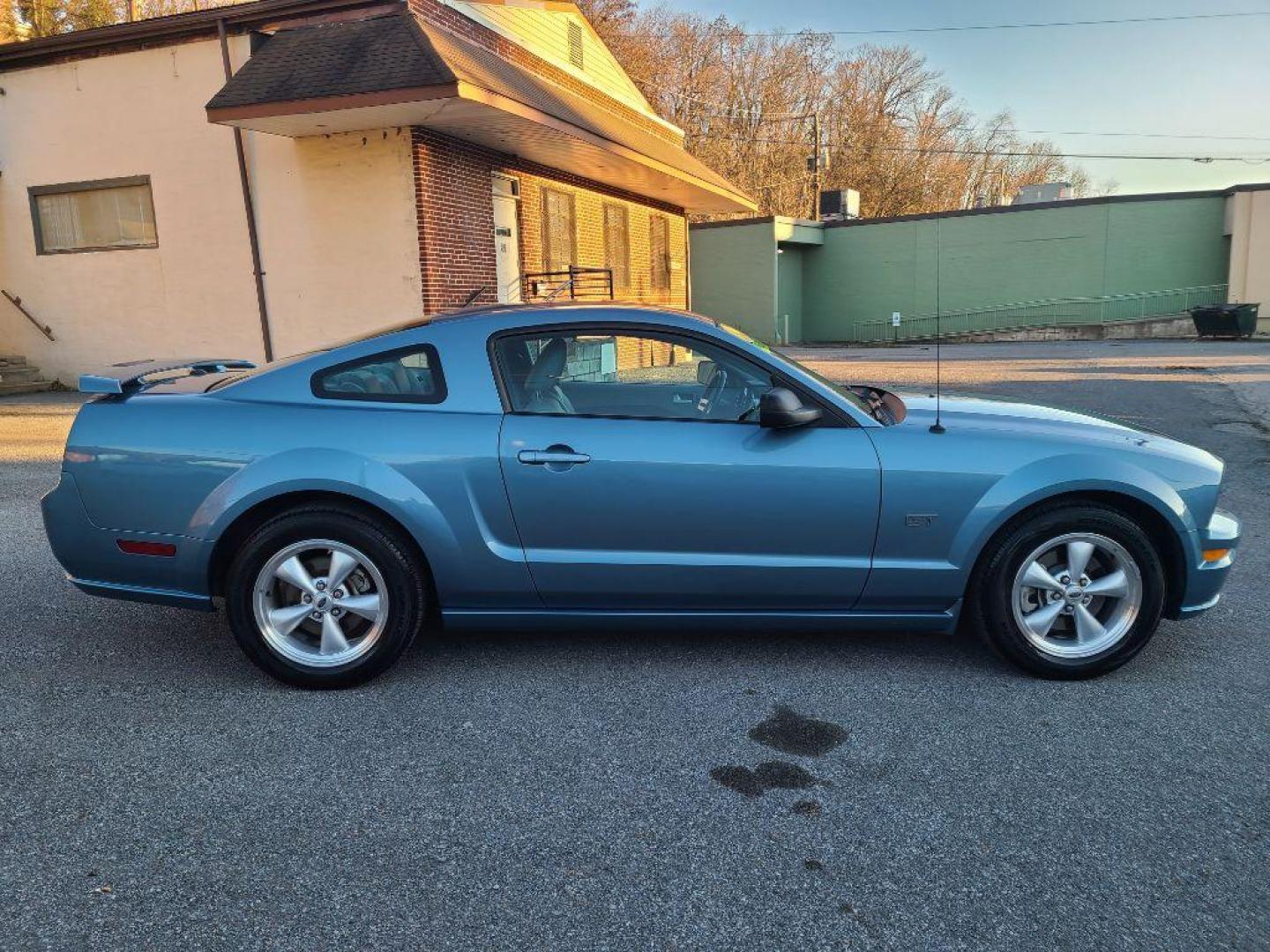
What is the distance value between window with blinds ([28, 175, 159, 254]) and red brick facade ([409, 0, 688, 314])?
4.67 m

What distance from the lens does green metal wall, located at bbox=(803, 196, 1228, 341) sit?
30859mm

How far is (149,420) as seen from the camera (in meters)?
3.59

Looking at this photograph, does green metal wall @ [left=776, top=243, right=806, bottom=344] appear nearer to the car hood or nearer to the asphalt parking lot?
the car hood

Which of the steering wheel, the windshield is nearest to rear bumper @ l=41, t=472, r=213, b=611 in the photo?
the steering wheel

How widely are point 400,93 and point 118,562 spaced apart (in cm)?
755

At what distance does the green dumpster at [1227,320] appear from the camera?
27094 mm

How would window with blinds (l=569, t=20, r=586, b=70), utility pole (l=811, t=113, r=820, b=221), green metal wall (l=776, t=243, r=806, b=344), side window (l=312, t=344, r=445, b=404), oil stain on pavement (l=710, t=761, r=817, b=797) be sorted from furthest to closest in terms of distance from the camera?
utility pole (l=811, t=113, r=820, b=221), green metal wall (l=776, t=243, r=806, b=344), window with blinds (l=569, t=20, r=586, b=70), side window (l=312, t=344, r=445, b=404), oil stain on pavement (l=710, t=761, r=817, b=797)

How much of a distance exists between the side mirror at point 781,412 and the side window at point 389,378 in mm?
1276

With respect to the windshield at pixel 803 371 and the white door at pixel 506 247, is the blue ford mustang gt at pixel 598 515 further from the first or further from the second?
the white door at pixel 506 247

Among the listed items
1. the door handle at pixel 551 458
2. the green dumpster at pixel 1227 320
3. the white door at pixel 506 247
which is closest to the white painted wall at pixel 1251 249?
the green dumpster at pixel 1227 320

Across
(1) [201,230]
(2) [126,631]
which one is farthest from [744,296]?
(2) [126,631]

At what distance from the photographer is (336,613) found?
3553 millimetres

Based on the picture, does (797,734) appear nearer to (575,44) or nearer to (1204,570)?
(1204,570)

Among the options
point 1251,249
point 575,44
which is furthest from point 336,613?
point 1251,249
